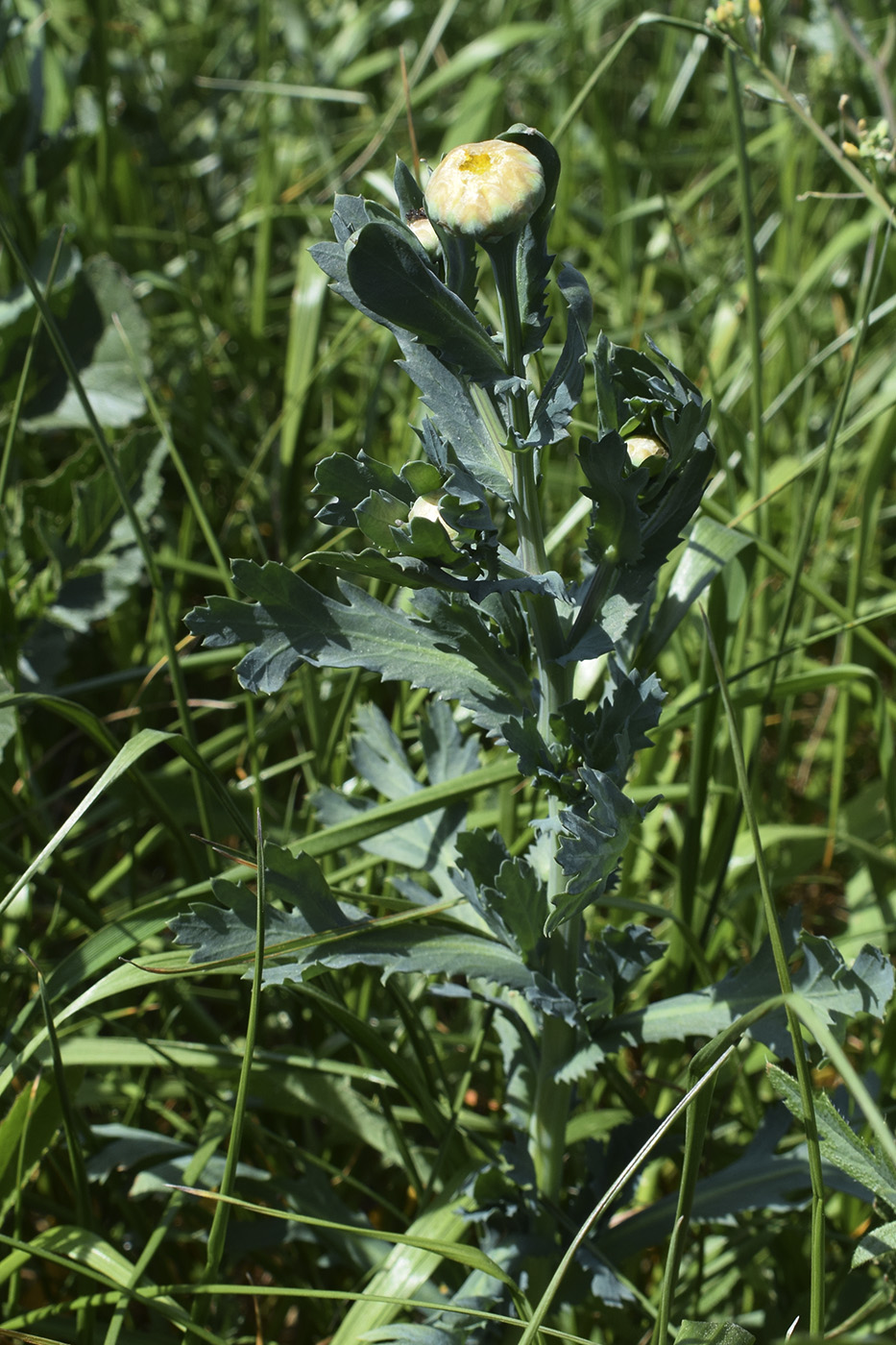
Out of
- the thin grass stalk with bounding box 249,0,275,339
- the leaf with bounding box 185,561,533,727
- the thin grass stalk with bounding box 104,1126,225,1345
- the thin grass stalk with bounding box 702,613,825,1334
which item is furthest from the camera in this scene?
the thin grass stalk with bounding box 249,0,275,339

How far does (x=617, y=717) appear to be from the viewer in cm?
106

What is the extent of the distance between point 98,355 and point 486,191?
1.57m

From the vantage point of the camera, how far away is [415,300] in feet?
2.92

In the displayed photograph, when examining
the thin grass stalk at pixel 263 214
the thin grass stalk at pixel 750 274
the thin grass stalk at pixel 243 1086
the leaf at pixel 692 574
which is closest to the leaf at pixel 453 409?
the leaf at pixel 692 574

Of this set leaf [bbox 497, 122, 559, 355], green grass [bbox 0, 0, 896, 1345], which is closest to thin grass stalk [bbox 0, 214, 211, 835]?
green grass [bbox 0, 0, 896, 1345]

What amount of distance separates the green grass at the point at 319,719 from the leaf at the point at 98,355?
0.03 metres

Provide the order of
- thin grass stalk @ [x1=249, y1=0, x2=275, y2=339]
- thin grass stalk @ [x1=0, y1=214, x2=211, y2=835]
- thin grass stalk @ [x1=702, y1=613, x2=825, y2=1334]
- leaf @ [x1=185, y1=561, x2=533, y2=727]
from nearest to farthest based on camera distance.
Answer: thin grass stalk @ [x1=702, y1=613, x2=825, y2=1334], leaf @ [x1=185, y1=561, x2=533, y2=727], thin grass stalk @ [x1=0, y1=214, x2=211, y2=835], thin grass stalk @ [x1=249, y1=0, x2=275, y2=339]

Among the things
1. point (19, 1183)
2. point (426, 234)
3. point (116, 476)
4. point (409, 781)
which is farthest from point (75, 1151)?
point (426, 234)

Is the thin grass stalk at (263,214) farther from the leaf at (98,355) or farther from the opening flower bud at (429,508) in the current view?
the opening flower bud at (429,508)

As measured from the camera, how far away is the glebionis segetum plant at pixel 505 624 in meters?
0.92

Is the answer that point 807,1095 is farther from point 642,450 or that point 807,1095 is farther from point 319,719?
point 319,719

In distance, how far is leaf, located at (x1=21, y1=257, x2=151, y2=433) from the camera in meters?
2.13

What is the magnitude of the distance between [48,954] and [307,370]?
1.24 metres

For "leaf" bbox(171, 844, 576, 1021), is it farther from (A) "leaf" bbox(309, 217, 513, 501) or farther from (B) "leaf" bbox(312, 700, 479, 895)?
(A) "leaf" bbox(309, 217, 513, 501)
